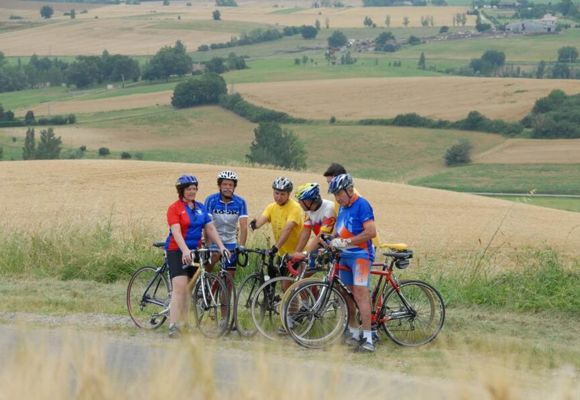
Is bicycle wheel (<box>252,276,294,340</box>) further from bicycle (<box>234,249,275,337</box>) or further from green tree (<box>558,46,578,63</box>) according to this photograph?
green tree (<box>558,46,578,63</box>)

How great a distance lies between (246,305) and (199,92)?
9096cm

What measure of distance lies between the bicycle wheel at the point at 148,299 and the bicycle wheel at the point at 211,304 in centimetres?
58

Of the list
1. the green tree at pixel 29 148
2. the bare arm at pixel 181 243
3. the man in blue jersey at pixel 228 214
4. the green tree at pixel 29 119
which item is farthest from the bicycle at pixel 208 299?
the green tree at pixel 29 119

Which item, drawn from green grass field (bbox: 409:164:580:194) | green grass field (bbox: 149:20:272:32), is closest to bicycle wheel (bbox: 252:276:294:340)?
green grass field (bbox: 409:164:580:194)

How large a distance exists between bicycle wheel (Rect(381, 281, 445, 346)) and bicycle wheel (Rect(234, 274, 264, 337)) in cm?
130

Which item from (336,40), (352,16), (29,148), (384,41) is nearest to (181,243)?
(29,148)

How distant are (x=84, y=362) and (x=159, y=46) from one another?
15184 centimetres

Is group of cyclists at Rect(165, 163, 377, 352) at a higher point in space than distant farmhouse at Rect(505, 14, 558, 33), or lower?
higher

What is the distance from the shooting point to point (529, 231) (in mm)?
24656

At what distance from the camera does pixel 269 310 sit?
10.9 meters

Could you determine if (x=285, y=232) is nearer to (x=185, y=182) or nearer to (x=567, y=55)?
(x=185, y=182)

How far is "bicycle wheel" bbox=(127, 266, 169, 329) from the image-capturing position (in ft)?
37.5

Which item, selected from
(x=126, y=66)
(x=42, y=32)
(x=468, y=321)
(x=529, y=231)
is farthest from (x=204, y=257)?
(x=42, y=32)

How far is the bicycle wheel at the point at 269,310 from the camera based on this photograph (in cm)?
1081
